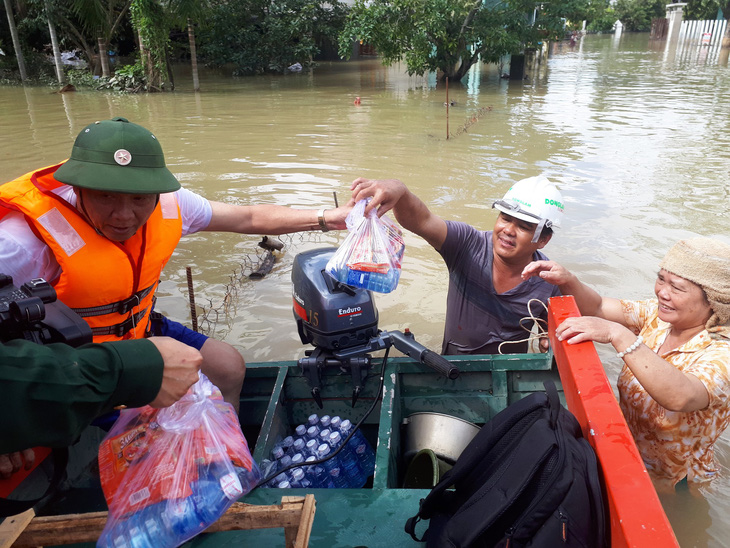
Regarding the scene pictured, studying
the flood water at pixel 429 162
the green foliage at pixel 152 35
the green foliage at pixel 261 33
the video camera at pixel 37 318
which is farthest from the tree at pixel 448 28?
the video camera at pixel 37 318

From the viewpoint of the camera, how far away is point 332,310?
2.64 metres

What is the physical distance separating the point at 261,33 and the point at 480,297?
24.8 m

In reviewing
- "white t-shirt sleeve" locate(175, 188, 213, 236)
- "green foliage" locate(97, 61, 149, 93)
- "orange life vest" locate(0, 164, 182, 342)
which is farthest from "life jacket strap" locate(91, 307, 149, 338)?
"green foliage" locate(97, 61, 149, 93)

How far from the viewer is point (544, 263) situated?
2.78 m

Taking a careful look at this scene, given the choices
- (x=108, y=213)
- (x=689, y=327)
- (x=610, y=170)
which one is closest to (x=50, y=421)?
(x=108, y=213)

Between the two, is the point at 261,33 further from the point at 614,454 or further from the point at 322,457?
the point at 614,454

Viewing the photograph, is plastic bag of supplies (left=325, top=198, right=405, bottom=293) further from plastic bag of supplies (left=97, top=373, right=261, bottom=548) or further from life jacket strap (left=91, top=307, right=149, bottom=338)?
life jacket strap (left=91, top=307, right=149, bottom=338)

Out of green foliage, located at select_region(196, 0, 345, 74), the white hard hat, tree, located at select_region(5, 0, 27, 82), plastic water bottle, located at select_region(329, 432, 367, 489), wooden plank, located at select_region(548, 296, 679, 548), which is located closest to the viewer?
wooden plank, located at select_region(548, 296, 679, 548)

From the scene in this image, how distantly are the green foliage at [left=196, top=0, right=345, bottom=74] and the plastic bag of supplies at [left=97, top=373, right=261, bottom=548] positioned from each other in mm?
24066

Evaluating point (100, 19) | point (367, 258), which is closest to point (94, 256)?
point (367, 258)

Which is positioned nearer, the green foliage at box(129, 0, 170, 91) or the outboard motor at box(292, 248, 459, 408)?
the outboard motor at box(292, 248, 459, 408)

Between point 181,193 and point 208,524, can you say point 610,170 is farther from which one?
point 208,524

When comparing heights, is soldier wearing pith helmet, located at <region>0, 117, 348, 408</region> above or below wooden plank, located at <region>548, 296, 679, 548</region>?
above

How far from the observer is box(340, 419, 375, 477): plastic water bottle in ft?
8.99
